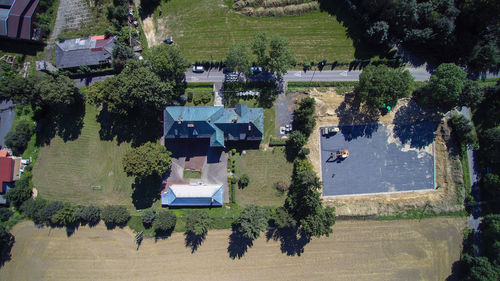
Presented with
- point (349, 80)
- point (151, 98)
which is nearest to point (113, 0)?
point (151, 98)

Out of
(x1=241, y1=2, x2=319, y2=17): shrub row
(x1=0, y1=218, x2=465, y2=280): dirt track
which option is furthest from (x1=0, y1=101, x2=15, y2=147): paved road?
(x1=241, y1=2, x2=319, y2=17): shrub row

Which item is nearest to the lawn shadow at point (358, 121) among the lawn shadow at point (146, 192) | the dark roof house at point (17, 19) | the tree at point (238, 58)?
the tree at point (238, 58)

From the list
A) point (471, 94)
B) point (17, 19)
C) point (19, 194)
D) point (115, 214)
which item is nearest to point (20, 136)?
point (19, 194)

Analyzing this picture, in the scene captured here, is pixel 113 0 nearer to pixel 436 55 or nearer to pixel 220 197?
pixel 220 197

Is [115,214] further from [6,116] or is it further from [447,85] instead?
[447,85]

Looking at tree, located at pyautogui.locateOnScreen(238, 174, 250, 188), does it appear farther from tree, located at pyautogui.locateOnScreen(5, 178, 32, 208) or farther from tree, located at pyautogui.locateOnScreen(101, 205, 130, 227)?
tree, located at pyautogui.locateOnScreen(5, 178, 32, 208)

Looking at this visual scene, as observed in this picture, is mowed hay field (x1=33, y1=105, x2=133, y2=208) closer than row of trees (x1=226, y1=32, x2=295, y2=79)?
No

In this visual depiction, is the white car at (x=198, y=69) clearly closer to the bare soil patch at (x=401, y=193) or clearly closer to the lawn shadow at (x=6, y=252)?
the bare soil patch at (x=401, y=193)

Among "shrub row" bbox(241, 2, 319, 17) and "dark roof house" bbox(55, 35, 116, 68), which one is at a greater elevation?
"shrub row" bbox(241, 2, 319, 17)
